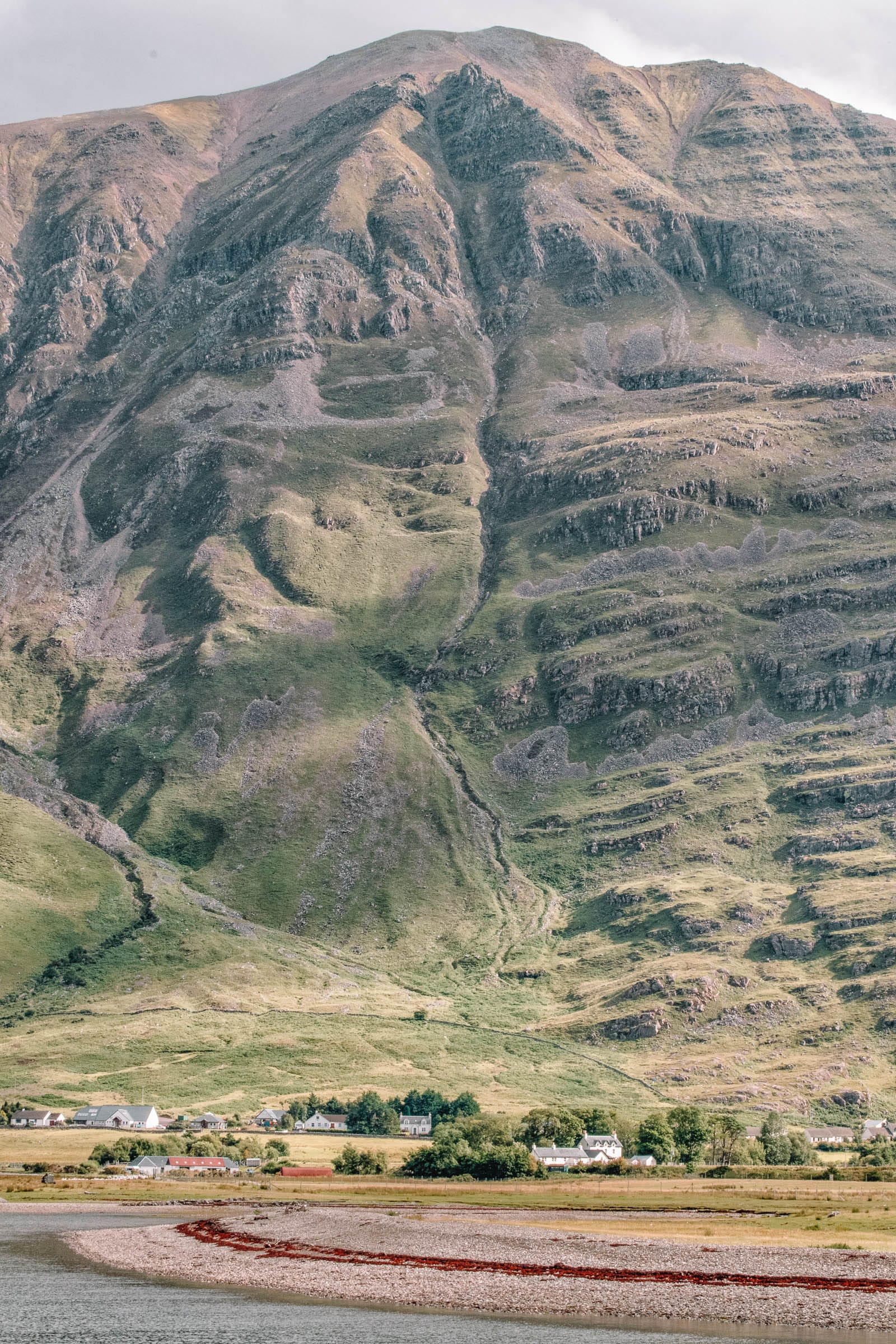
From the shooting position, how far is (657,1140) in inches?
7382

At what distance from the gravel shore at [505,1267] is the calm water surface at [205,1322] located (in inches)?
145

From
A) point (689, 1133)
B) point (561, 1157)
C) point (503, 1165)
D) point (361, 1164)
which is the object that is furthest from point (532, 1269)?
point (689, 1133)

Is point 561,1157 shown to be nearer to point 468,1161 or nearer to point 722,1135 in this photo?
point 468,1161

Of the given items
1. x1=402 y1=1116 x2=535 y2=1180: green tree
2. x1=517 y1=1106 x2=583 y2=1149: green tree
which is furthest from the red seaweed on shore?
x1=517 y1=1106 x2=583 y2=1149: green tree

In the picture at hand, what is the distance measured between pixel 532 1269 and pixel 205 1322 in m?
23.2

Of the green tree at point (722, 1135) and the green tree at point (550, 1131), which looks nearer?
the green tree at point (722, 1135)

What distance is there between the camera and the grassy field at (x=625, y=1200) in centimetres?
10375

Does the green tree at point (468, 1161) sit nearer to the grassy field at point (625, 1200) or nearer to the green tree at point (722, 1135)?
the grassy field at point (625, 1200)

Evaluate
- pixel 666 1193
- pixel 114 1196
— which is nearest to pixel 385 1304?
pixel 666 1193

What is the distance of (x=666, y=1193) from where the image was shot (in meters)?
139

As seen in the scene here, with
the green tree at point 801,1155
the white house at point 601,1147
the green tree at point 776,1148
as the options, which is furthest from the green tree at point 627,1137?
the green tree at point 801,1155

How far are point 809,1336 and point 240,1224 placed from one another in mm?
63153

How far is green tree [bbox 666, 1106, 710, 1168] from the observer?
614 feet

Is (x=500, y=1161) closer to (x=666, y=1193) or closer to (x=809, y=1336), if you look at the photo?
(x=666, y=1193)
